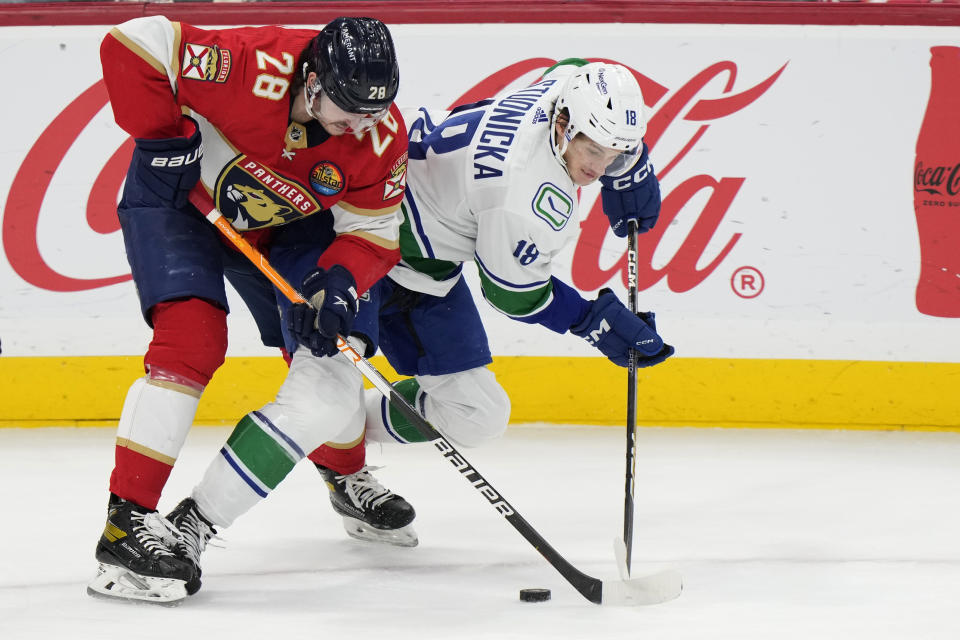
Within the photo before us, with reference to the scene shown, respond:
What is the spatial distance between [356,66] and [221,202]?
49 centimetres

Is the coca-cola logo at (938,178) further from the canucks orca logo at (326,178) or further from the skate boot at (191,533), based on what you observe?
the skate boot at (191,533)

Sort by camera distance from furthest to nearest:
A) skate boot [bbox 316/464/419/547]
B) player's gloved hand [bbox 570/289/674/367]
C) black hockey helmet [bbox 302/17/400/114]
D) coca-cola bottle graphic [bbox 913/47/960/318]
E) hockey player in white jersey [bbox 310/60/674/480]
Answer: coca-cola bottle graphic [bbox 913/47/960/318]
skate boot [bbox 316/464/419/547]
player's gloved hand [bbox 570/289/674/367]
hockey player in white jersey [bbox 310/60/674/480]
black hockey helmet [bbox 302/17/400/114]

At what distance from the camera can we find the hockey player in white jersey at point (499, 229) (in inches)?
94.4

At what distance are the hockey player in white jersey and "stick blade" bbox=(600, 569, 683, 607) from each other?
52 cm

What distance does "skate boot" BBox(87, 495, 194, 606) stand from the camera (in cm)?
224

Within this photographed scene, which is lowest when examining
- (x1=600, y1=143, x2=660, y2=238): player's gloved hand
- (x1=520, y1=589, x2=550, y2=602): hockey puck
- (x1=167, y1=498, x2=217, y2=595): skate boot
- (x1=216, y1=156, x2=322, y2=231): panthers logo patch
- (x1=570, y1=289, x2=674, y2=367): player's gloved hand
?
(x1=520, y1=589, x2=550, y2=602): hockey puck

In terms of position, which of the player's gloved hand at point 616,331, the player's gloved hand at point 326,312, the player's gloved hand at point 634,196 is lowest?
the player's gloved hand at point 616,331

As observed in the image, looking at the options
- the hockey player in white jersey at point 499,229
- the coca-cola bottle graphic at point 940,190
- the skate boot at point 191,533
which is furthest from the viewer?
the coca-cola bottle graphic at point 940,190

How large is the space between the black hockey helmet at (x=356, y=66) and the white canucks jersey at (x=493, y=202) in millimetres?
318

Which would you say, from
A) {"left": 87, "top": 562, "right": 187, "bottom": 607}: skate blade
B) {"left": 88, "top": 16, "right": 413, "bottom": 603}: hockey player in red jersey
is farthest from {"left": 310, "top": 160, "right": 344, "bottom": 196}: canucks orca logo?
{"left": 87, "top": 562, "right": 187, "bottom": 607}: skate blade

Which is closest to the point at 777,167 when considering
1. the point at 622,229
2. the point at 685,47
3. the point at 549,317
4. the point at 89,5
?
the point at 685,47

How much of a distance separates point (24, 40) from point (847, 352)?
3.00 meters

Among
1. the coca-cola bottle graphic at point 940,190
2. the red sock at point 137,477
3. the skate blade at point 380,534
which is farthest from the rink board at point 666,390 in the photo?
the red sock at point 137,477

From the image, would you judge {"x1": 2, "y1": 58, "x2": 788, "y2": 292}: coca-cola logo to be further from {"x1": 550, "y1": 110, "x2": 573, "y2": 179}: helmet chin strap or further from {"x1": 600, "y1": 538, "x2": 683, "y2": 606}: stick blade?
{"x1": 600, "y1": 538, "x2": 683, "y2": 606}: stick blade
